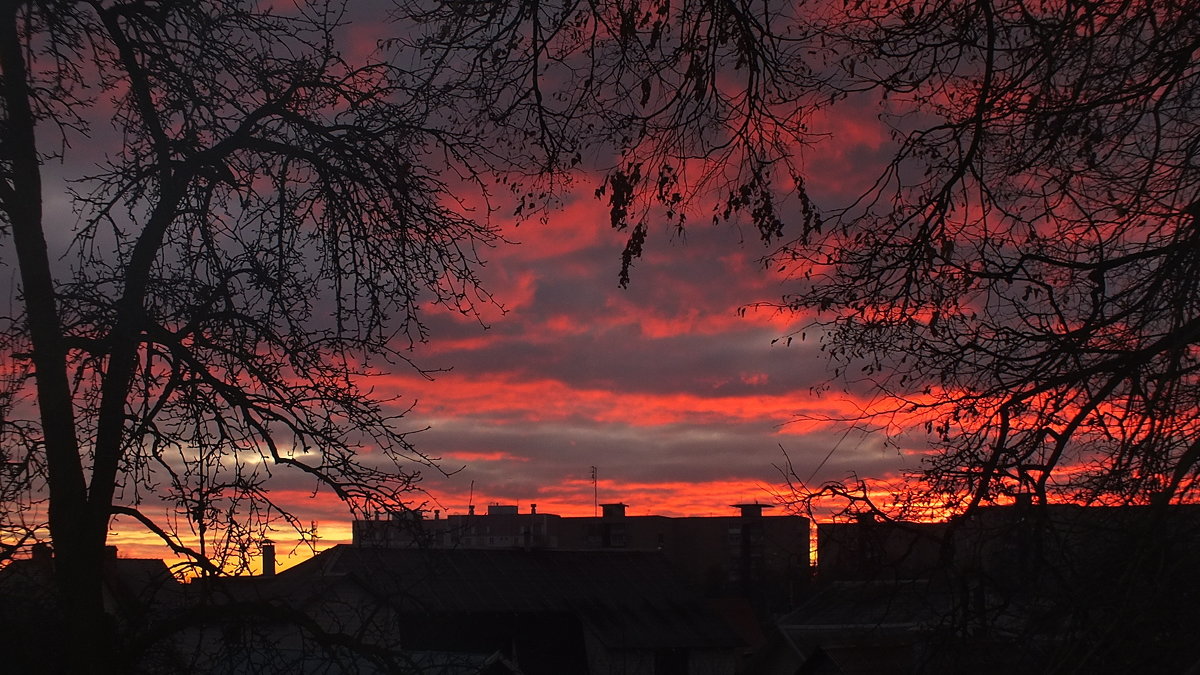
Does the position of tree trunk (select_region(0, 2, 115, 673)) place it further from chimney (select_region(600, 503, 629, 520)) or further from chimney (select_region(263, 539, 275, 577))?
chimney (select_region(600, 503, 629, 520))

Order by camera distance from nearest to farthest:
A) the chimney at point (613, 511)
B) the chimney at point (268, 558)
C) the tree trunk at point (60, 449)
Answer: the tree trunk at point (60, 449), the chimney at point (268, 558), the chimney at point (613, 511)

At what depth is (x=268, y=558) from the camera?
7.25 meters

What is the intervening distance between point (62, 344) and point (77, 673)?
1822 millimetres

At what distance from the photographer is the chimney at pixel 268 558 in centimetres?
701

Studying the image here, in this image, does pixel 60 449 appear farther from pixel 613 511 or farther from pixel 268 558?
pixel 613 511

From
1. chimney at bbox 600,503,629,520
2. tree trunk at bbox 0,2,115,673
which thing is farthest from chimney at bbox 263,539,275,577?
chimney at bbox 600,503,629,520

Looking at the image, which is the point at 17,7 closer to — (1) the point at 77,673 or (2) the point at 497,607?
(1) the point at 77,673

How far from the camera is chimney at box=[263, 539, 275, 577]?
7.01 metres

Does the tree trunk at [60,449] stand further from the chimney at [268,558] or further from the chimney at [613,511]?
the chimney at [613,511]

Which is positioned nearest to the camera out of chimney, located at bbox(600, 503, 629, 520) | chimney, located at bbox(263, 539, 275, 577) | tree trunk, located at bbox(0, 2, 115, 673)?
tree trunk, located at bbox(0, 2, 115, 673)

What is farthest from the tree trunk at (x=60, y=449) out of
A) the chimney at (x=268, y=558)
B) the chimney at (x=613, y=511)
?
the chimney at (x=613, y=511)

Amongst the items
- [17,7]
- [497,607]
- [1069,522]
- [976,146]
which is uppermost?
[17,7]

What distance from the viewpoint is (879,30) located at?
21.3 ft

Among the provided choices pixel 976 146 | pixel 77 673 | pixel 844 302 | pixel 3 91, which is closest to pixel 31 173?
pixel 3 91
